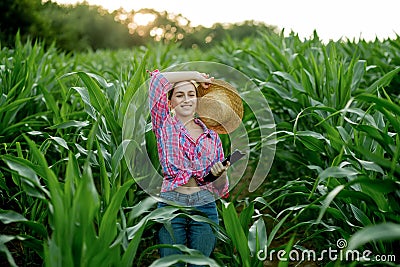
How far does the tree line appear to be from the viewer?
11636mm

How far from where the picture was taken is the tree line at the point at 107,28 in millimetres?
11636

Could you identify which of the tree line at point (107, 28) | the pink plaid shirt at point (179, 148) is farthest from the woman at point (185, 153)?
the tree line at point (107, 28)

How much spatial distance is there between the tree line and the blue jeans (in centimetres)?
1022

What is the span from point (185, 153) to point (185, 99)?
0.18 meters

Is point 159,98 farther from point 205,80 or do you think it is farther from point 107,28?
point 107,28

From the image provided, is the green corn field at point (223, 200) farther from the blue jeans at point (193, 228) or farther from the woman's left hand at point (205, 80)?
the woman's left hand at point (205, 80)

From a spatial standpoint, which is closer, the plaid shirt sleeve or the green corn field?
the green corn field

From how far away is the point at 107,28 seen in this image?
26016 mm

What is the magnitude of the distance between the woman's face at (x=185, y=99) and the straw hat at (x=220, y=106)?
0.04 metres

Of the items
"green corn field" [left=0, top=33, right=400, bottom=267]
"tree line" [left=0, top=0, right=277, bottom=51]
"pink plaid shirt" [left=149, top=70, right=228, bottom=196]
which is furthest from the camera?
"tree line" [left=0, top=0, right=277, bottom=51]

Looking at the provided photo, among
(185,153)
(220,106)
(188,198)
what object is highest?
(220,106)

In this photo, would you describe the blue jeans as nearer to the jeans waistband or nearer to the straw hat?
the jeans waistband

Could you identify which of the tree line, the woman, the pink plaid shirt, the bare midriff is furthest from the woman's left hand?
the tree line

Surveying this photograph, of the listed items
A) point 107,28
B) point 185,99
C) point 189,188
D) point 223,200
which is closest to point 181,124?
point 185,99
